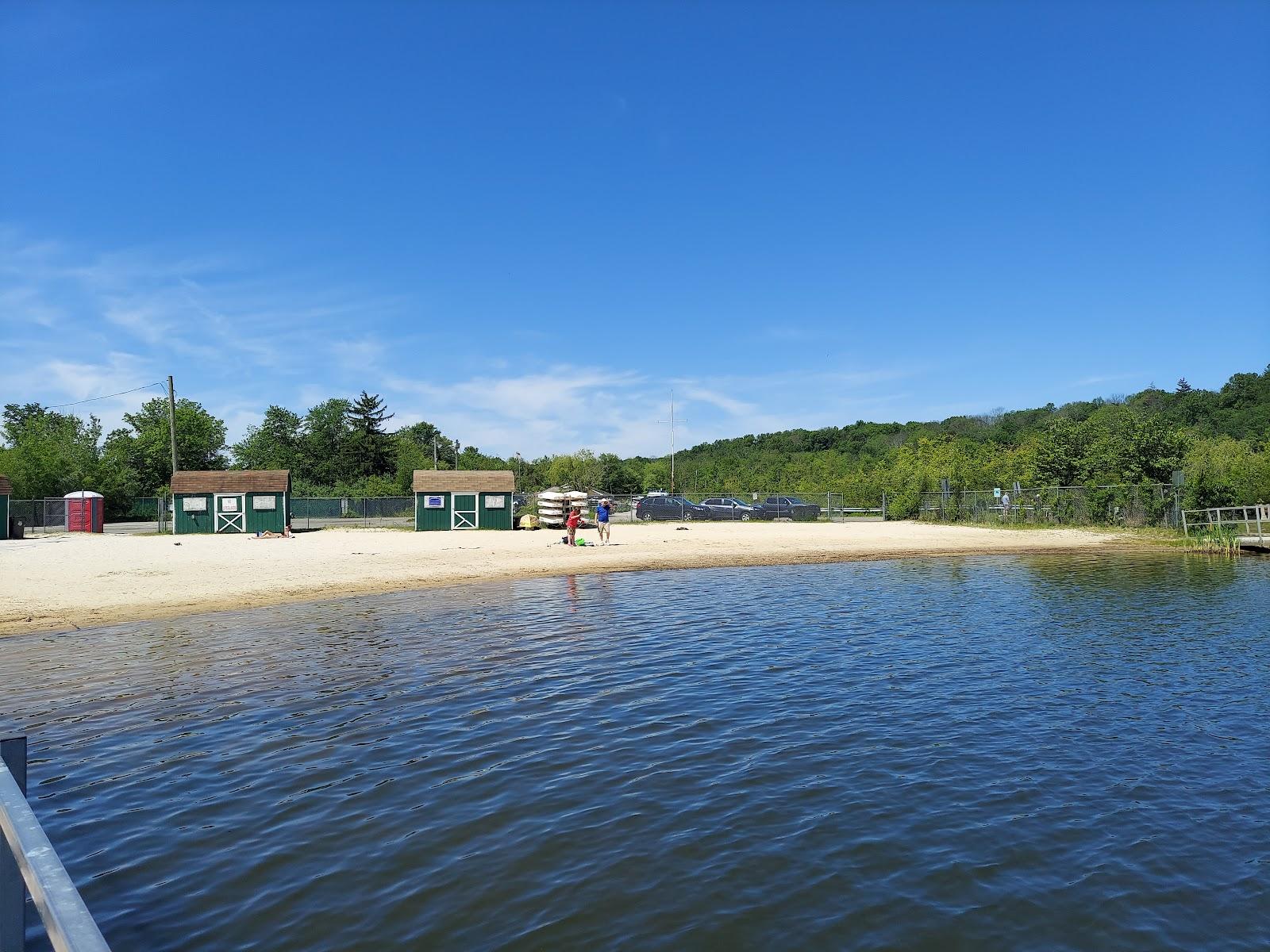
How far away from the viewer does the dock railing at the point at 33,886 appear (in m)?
2.10

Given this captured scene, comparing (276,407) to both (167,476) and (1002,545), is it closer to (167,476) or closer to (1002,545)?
(167,476)

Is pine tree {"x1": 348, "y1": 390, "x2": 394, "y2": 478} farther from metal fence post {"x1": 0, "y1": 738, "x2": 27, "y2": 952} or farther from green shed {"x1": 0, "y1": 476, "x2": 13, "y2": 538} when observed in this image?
metal fence post {"x1": 0, "y1": 738, "x2": 27, "y2": 952}

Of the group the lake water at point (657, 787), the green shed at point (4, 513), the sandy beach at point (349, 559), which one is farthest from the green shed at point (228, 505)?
the lake water at point (657, 787)

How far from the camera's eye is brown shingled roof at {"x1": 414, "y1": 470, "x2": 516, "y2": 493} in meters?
49.4

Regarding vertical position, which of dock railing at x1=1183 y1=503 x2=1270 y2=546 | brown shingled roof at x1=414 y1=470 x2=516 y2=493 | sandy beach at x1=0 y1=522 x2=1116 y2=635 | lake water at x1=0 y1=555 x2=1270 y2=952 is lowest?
lake water at x1=0 y1=555 x2=1270 y2=952

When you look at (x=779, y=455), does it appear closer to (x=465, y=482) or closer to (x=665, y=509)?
(x=665, y=509)

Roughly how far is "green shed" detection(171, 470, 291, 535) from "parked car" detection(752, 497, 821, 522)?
31.7m

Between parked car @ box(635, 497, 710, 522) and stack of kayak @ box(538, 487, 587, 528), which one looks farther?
parked car @ box(635, 497, 710, 522)

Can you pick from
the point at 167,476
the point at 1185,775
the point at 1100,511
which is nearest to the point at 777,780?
the point at 1185,775

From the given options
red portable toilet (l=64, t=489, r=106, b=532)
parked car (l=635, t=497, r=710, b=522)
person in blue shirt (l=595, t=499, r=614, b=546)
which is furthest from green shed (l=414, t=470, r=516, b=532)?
red portable toilet (l=64, t=489, r=106, b=532)

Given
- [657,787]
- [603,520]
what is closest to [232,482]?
[603,520]

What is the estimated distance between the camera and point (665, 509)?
206 feet

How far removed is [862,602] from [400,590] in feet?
40.6

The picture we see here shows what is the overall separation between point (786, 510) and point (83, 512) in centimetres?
4378
